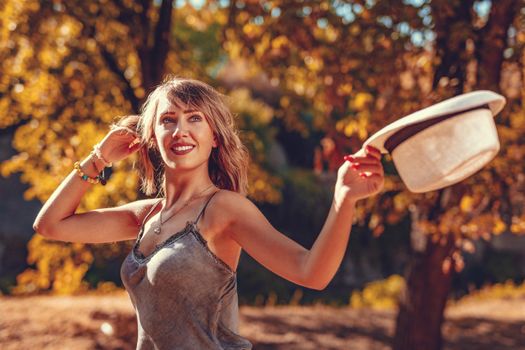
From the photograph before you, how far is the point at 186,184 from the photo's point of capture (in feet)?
8.62

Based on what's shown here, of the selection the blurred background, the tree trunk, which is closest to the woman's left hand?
the blurred background

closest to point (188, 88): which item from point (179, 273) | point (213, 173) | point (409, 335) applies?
point (213, 173)

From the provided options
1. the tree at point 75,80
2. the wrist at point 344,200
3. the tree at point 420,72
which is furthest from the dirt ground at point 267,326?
the wrist at point 344,200

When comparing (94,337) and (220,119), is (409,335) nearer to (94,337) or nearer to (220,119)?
(94,337)

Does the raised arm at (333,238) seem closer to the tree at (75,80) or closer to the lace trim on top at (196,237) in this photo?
the lace trim on top at (196,237)

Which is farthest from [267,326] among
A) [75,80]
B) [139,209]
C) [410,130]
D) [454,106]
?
[454,106]

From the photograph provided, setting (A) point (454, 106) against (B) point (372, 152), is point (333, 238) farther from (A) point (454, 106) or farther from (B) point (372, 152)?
(A) point (454, 106)

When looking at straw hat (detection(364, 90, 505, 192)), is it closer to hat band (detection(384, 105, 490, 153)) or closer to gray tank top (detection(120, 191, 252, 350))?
hat band (detection(384, 105, 490, 153))

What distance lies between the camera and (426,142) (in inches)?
75.4

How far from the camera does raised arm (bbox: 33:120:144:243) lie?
278cm

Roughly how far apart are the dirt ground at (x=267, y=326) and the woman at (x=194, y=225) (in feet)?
14.9

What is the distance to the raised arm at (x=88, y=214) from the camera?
9.11 feet

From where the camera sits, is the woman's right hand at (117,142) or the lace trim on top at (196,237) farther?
the woman's right hand at (117,142)

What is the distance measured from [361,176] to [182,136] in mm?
782
